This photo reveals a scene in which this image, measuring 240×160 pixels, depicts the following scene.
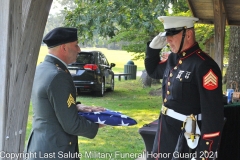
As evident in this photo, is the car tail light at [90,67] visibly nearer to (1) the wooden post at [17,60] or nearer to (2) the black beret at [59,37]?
(2) the black beret at [59,37]

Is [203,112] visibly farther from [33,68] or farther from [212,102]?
[33,68]

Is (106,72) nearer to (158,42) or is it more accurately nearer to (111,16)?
(111,16)

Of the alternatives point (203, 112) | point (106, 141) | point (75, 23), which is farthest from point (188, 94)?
point (75, 23)

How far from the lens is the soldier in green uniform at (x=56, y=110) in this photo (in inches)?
102

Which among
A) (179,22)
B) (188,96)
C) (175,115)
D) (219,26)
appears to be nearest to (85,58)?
(219,26)

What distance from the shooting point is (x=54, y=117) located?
2.65 meters

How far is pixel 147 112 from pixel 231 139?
611cm

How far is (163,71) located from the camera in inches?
137

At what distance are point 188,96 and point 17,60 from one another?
1302 mm

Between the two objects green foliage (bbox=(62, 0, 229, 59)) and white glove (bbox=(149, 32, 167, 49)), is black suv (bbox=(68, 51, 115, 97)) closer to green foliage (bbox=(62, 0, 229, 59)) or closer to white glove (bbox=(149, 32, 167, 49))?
green foliage (bbox=(62, 0, 229, 59))

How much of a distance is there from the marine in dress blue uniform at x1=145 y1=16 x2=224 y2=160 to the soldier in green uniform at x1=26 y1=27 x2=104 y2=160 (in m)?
0.61

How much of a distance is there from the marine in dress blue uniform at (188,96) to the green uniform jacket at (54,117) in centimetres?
64

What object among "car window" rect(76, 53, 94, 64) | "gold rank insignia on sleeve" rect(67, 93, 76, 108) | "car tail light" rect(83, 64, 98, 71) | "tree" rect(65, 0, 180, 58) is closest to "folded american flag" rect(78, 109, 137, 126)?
"gold rank insignia on sleeve" rect(67, 93, 76, 108)

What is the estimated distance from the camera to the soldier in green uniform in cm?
260
